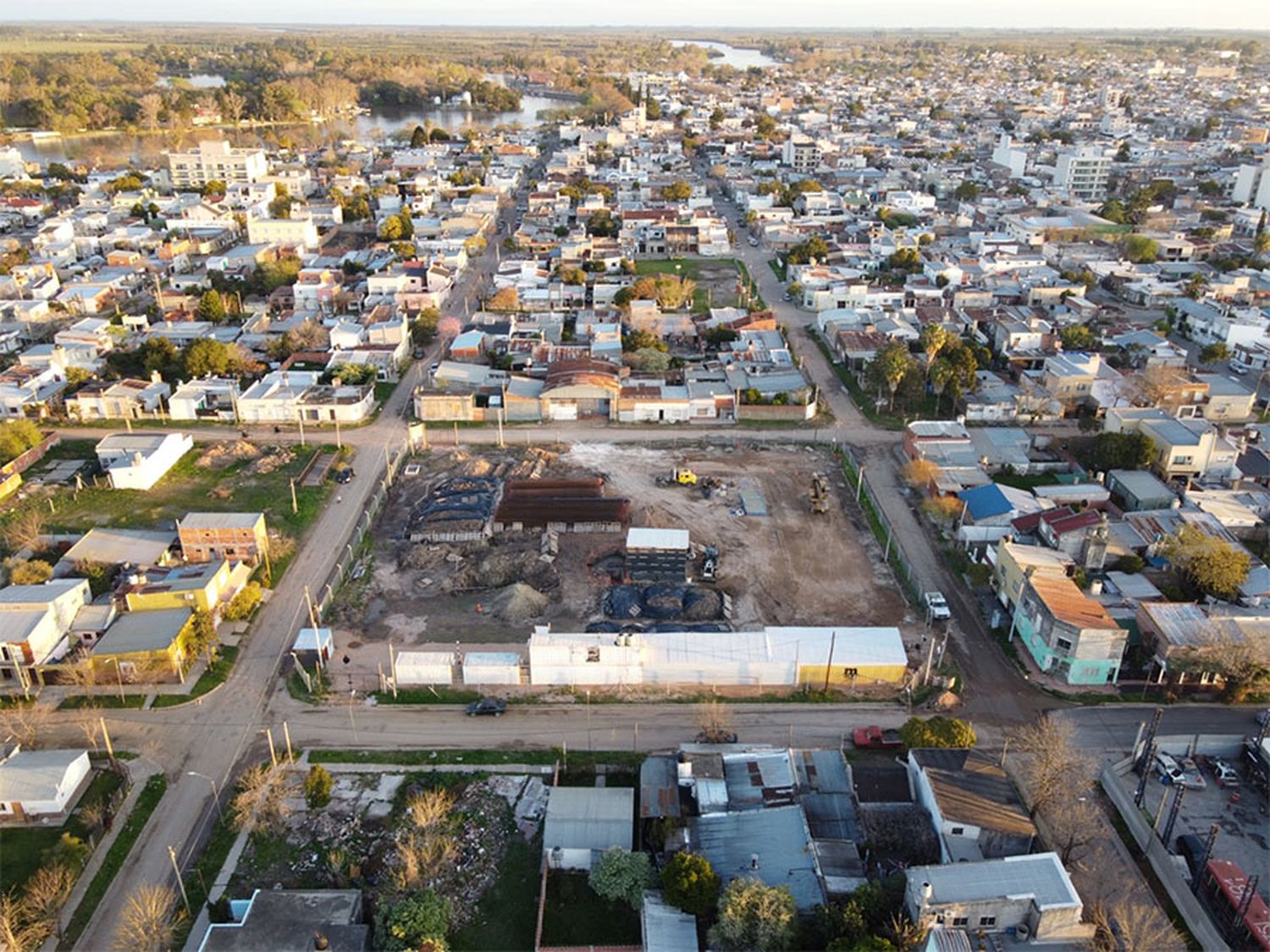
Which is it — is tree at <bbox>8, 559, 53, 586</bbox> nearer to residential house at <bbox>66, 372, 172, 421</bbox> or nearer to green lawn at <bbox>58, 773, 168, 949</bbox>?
green lawn at <bbox>58, 773, 168, 949</bbox>

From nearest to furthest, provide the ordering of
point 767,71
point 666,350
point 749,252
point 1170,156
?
1. point 666,350
2. point 749,252
3. point 1170,156
4. point 767,71

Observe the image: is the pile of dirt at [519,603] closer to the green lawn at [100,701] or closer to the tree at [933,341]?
the green lawn at [100,701]

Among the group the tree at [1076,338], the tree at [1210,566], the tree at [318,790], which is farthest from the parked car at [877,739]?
the tree at [1076,338]

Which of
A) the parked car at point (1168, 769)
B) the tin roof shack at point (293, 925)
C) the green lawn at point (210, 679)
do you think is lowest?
the green lawn at point (210, 679)

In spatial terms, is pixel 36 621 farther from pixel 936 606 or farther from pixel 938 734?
pixel 936 606

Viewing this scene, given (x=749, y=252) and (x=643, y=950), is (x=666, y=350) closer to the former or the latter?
(x=749, y=252)

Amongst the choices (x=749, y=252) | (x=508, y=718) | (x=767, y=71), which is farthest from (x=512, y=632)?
(x=767, y=71)

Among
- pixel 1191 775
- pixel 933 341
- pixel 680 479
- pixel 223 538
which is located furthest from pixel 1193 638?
pixel 223 538
